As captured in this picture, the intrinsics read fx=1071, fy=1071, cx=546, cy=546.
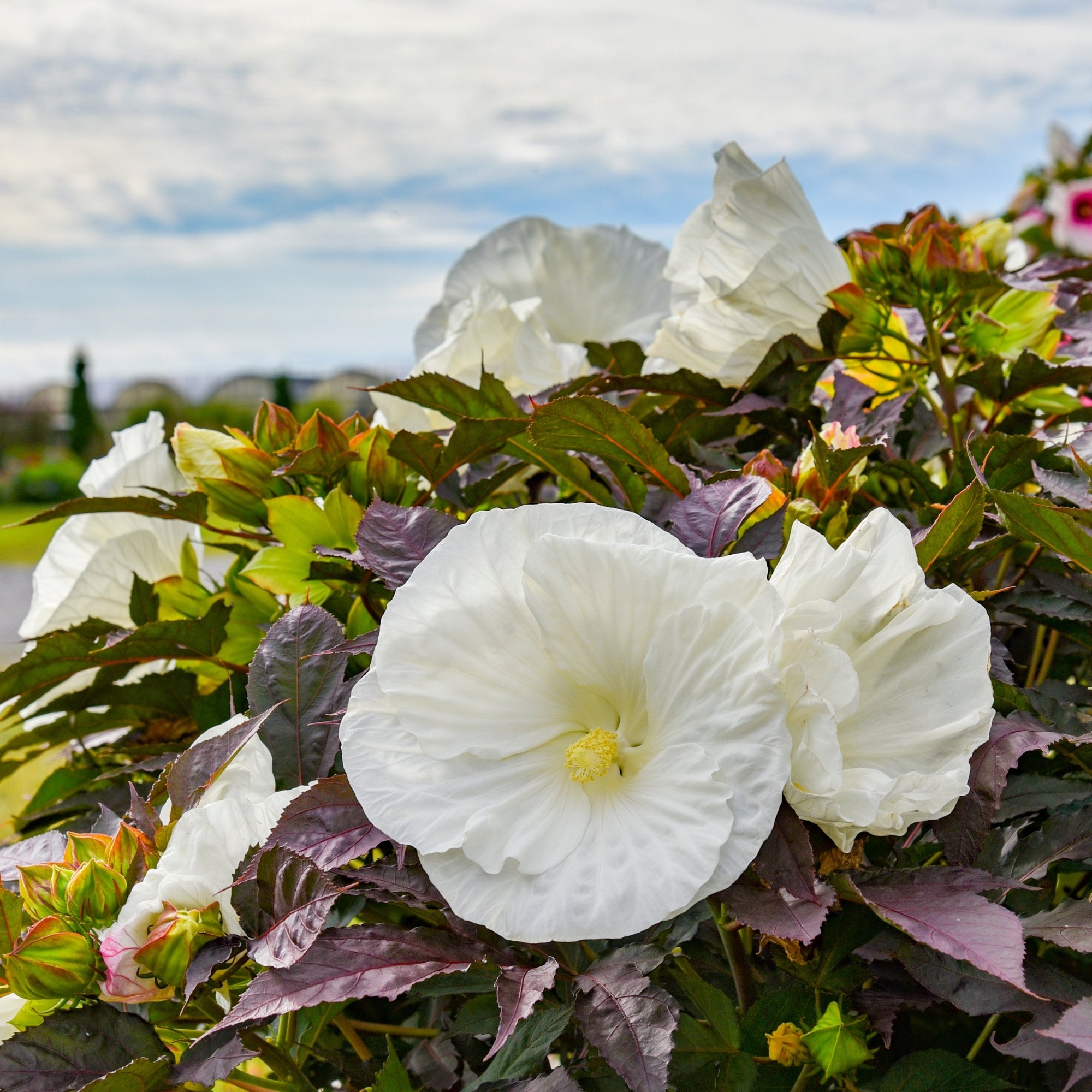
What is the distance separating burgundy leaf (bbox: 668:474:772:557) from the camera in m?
0.64

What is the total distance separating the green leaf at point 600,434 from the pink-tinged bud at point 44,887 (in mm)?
394

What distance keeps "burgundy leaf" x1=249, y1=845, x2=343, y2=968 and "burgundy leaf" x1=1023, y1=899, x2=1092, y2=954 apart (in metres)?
0.38

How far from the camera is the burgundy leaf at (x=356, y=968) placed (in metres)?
0.54

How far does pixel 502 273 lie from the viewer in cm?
122

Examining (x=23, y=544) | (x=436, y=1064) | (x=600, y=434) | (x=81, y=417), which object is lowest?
(x=23, y=544)

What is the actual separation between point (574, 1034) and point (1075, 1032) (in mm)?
354

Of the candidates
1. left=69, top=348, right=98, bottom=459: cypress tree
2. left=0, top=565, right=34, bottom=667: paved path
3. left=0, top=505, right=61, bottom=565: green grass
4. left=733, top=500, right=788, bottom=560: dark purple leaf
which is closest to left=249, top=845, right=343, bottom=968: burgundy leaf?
left=733, top=500, right=788, bottom=560: dark purple leaf

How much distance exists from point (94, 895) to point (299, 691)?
166 mm

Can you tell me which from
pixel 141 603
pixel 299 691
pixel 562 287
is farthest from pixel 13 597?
pixel 299 691

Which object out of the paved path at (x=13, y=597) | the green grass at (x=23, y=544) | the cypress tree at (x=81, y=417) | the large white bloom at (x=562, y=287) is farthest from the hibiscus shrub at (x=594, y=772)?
the cypress tree at (x=81, y=417)

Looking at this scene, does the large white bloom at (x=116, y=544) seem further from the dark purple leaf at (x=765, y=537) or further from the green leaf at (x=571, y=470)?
the dark purple leaf at (x=765, y=537)

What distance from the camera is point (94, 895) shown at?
0.62 meters

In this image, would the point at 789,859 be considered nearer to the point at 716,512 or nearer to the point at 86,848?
the point at 716,512

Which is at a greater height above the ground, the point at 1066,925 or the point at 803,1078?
the point at 1066,925
